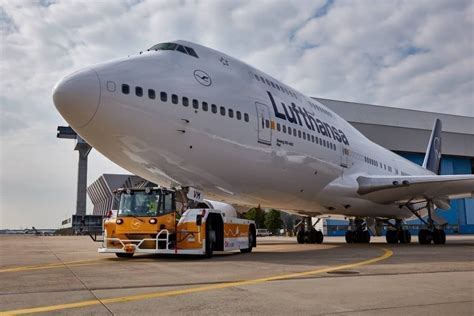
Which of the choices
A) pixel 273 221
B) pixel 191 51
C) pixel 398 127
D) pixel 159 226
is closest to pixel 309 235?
pixel 159 226

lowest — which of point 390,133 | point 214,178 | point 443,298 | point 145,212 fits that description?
point 443,298

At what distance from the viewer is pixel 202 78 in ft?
39.8

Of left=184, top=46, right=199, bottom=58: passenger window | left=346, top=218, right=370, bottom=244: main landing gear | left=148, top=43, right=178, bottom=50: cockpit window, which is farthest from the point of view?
left=346, top=218, right=370, bottom=244: main landing gear

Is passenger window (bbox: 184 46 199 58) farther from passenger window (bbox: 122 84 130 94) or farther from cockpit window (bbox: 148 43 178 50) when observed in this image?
passenger window (bbox: 122 84 130 94)

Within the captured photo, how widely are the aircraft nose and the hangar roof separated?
48.7 m

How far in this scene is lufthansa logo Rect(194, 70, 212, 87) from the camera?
1201 cm

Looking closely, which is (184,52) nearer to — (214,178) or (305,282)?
(214,178)

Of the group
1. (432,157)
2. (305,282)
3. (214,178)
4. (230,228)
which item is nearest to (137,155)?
(214,178)

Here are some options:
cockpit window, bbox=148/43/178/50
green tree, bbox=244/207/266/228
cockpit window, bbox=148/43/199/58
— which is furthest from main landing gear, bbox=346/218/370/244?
cockpit window, bbox=148/43/178/50

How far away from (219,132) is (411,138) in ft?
171

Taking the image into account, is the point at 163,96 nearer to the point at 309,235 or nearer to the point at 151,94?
the point at 151,94

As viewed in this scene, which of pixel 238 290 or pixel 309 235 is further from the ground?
pixel 309 235

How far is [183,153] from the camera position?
38.1 feet

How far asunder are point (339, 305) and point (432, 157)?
30.4 meters
